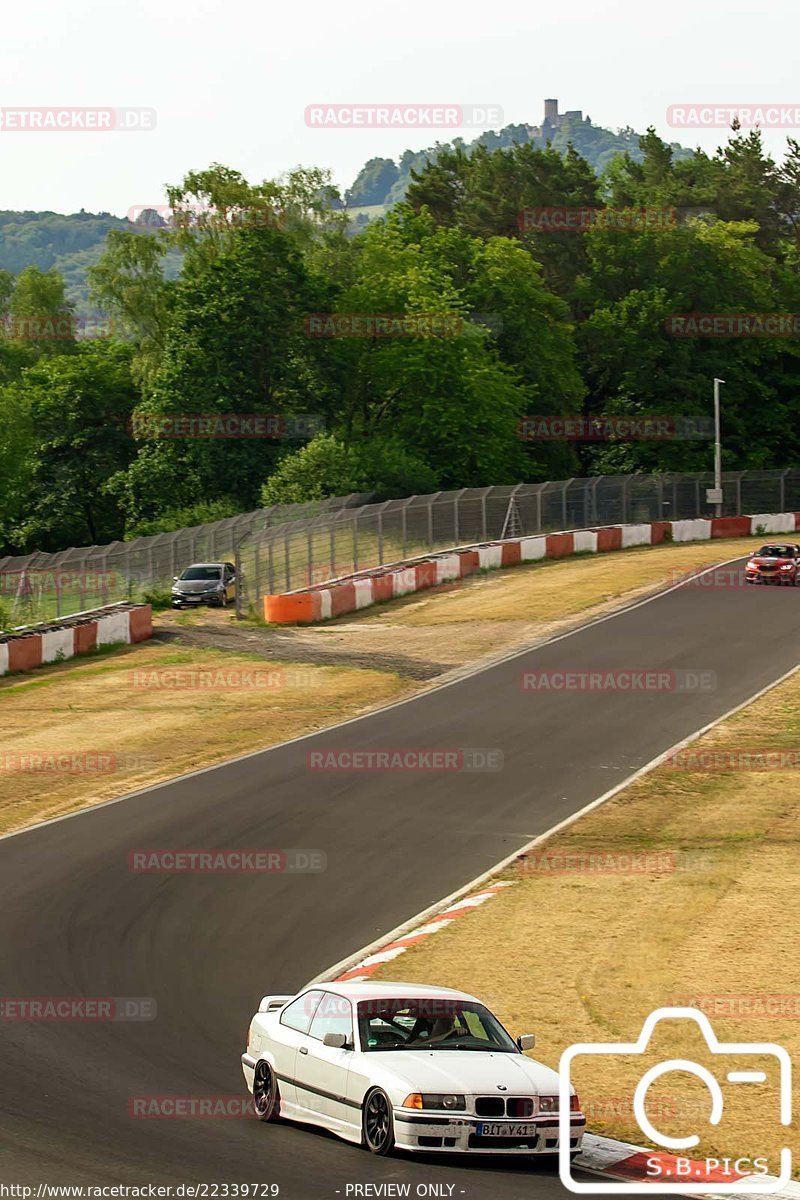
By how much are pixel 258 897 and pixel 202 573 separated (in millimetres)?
31963

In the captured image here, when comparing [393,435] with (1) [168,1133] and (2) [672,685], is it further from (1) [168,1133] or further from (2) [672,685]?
(1) [168,1133]

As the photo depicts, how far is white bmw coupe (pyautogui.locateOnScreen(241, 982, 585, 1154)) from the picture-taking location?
12.0 metres

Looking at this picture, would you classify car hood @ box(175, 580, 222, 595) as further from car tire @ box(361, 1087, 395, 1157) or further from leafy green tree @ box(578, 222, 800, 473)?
car tire @ box(361, 1087, 395, 1157)

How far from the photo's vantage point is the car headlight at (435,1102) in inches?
472

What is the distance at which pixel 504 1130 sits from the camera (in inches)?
474

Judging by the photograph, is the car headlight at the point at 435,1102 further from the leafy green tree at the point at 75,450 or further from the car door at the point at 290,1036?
the leafy green tree at the point at 75,450

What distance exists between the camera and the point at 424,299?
255 ft

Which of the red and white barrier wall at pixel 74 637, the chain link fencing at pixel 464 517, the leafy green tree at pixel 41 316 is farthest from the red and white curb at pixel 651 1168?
the leafy green tree at pixel 41 316

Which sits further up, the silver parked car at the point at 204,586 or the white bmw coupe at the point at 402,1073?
the silver parked car at the point at 204,586

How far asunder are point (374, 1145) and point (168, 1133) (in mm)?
1581

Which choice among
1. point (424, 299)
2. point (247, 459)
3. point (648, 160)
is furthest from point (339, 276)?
point (648, 160)

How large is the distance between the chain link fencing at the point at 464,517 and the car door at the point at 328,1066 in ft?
117

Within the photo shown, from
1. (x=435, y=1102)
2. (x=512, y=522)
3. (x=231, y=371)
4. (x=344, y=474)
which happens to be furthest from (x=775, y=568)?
(x=435, y=1102)

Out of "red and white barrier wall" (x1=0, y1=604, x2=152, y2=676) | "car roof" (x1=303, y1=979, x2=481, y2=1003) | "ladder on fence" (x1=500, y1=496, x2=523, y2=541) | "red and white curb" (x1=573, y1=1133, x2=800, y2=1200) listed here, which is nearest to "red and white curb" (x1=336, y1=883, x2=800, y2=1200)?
"red and white curb" (x1=573, y1=1133, x2=800, y2=1200)
